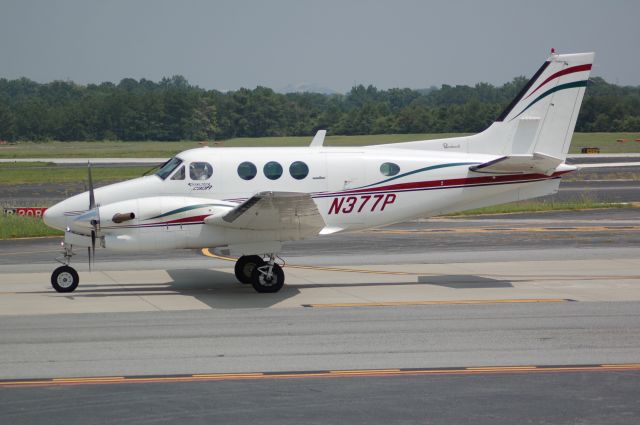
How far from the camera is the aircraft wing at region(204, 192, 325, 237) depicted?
17.5 metres

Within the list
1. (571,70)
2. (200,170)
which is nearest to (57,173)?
(200,170)

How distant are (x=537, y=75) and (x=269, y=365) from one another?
10640mm

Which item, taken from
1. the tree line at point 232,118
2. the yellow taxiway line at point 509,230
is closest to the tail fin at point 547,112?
the yellow taxiway line at point 509,230

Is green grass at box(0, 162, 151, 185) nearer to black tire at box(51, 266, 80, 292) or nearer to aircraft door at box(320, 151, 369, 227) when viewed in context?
black tire at box(51, 266, 80, 292)

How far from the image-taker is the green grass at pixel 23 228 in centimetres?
3014

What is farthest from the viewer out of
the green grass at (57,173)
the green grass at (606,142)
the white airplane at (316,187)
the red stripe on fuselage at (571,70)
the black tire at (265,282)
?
the green grass at (606,142)

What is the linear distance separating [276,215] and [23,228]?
1566cm

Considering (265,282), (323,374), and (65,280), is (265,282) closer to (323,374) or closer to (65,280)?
(65,280)

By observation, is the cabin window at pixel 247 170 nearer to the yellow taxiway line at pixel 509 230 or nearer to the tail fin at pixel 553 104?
the tail fin at pixel 553 104

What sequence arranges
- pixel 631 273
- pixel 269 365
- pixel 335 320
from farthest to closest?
1. pixel 631 273
2. pixel 335 320
3. pixel 269 365

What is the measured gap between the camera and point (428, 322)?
16.0 m

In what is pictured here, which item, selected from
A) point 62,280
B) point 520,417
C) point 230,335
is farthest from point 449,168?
point 520,417

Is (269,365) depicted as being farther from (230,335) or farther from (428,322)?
(428,322)

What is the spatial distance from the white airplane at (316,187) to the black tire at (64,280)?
22mm
